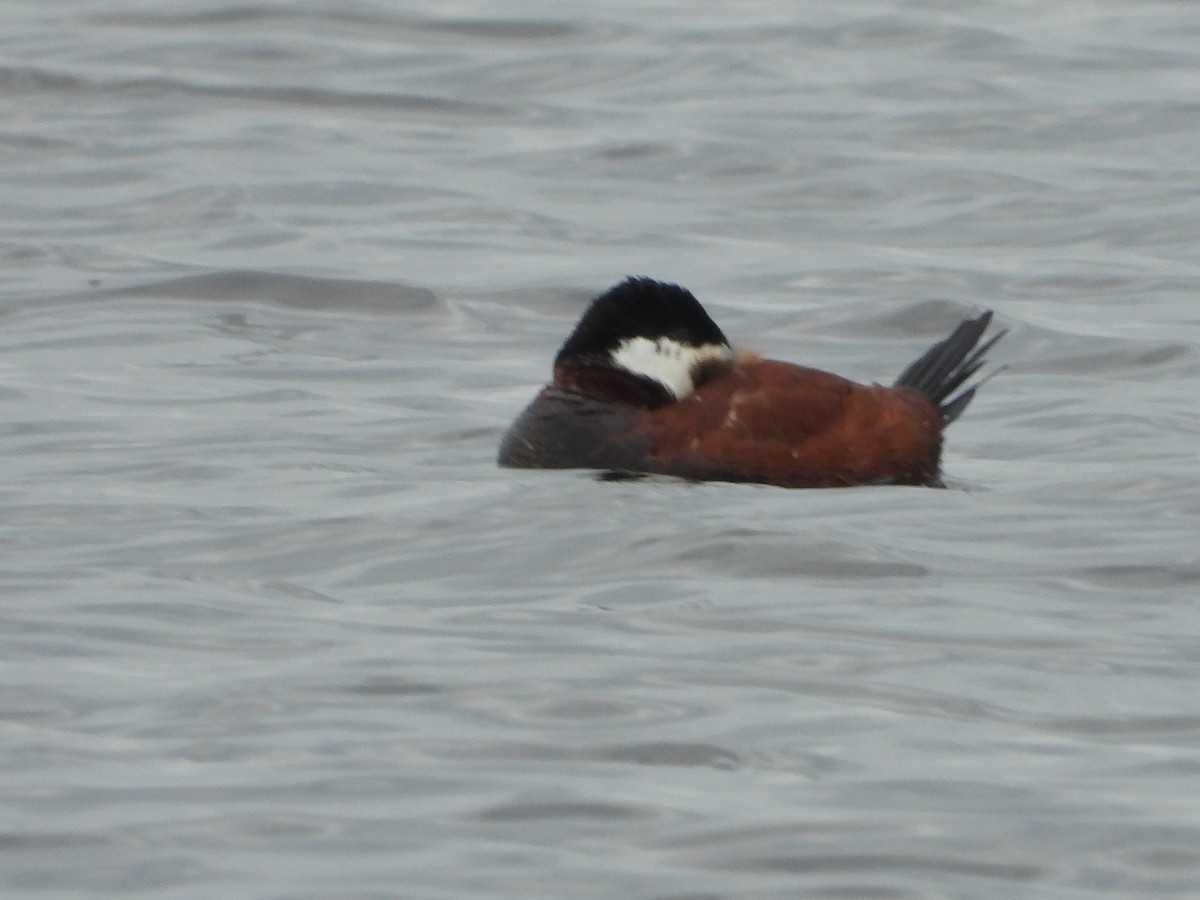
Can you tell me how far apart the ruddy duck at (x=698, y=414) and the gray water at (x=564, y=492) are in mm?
122

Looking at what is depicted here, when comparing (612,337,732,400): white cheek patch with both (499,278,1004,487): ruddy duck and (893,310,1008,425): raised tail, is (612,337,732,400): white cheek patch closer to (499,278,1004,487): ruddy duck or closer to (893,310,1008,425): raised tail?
(499,278,1004,487): ruddy duck

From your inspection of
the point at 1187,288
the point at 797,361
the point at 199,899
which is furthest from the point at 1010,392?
the point at 199,899

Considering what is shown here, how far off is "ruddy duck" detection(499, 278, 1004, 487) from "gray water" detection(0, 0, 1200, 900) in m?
0.12

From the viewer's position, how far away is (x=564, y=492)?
869cm

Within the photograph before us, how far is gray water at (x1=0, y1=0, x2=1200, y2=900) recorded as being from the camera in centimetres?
564

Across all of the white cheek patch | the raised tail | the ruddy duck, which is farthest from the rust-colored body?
the raised tail

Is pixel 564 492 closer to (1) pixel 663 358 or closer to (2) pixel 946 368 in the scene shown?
(1) pixel 663 358

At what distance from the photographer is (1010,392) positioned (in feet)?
36.2

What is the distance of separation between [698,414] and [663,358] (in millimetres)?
457

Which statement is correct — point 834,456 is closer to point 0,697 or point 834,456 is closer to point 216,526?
point 216,526

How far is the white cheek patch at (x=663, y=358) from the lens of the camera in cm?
912

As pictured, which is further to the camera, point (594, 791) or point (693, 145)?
point (693, 145)

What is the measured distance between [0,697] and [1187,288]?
24.8 feet

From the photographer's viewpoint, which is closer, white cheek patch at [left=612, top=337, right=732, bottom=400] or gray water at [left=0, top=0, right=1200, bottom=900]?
gray water at [left=0, top=0, right=1200, bottom=900]
